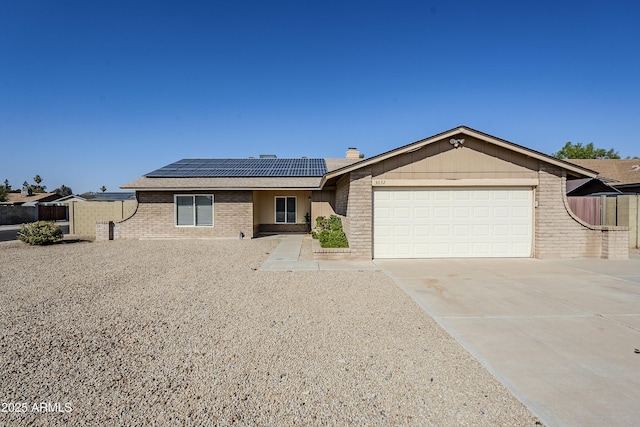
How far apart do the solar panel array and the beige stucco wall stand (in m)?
2.85

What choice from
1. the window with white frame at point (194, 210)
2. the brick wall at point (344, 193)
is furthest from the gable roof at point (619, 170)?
the window with white frame at point (194, 210)

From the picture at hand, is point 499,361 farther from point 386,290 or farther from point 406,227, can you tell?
point 406,227

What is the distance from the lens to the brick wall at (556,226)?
33.9 feet

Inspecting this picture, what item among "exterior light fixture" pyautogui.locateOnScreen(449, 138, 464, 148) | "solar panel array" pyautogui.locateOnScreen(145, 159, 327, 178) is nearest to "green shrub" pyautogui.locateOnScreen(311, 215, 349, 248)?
"exterior light fixture" pyautogui.locateOnScreen(449, 138, 464, 148)

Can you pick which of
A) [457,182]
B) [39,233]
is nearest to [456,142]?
[457,182]

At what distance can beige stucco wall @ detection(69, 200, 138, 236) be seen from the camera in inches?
738

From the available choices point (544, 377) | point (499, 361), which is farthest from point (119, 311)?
point (544, 377)

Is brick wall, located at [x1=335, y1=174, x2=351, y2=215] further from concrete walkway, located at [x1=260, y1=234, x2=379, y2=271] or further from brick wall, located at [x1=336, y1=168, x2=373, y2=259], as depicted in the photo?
concrete walkway, located at [x1=260, y1=234, x2=379, y2=271]

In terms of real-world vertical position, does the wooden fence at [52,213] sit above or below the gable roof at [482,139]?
below

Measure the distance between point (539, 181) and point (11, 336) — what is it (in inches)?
506

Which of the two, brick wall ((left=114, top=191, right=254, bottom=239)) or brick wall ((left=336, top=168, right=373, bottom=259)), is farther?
brick wall ((left=114, top=191, right=254, bottom=239))

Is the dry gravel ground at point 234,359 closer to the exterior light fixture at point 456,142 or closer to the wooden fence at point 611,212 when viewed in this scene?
the exterior light fixture at point 456,142

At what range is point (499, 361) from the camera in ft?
12.4

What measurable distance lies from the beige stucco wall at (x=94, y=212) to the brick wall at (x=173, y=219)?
2.56 m
